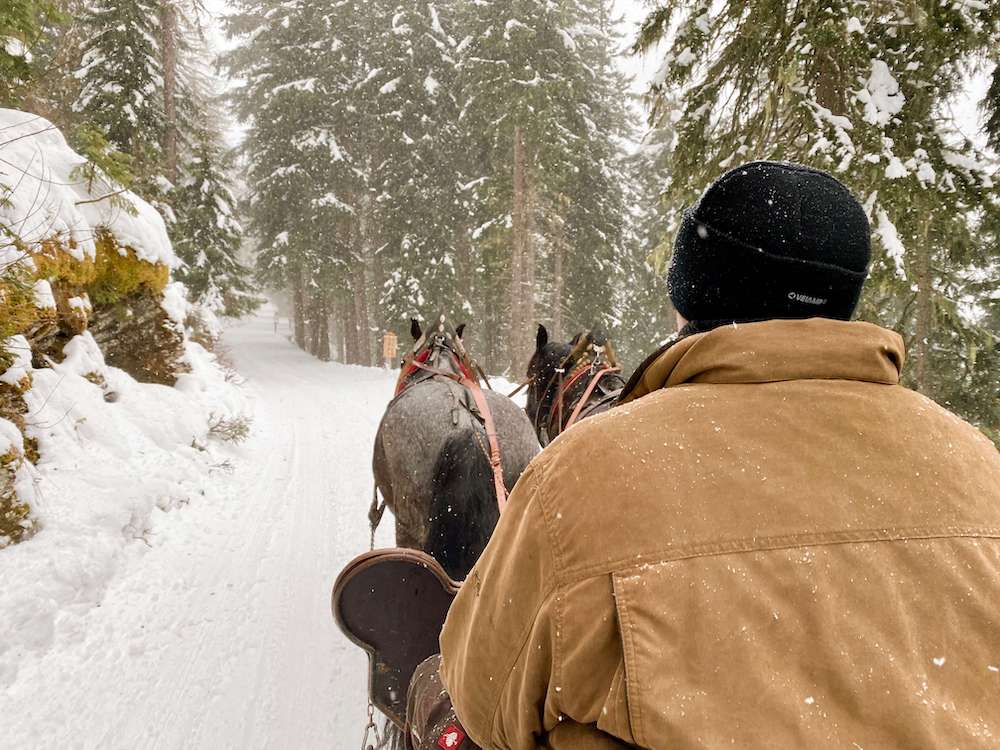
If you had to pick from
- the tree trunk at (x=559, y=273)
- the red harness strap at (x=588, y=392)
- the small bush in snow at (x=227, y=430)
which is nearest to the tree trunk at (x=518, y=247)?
the tree trunk at (x=559, y=273)

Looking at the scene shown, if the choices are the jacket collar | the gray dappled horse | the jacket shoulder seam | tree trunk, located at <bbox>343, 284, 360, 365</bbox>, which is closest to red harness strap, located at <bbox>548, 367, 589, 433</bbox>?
the gray dappled horse

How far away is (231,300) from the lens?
1719 centimetres

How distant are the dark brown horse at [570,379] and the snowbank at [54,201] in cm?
452

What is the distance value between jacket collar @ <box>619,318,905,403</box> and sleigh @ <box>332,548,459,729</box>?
1.78m

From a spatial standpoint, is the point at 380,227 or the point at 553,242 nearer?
the point at 553,242

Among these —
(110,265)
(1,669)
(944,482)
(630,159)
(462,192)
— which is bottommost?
(1,669)

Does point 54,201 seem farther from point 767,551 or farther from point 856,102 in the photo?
point 856,102

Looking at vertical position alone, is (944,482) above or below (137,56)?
below

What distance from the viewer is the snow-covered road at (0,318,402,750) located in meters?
3.08

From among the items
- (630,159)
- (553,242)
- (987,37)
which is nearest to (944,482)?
(987,37)

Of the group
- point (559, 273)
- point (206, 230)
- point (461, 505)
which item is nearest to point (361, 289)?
point (206, 230)

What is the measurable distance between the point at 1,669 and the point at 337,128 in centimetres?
1938

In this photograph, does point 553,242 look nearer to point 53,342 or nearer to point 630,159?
point 630,159

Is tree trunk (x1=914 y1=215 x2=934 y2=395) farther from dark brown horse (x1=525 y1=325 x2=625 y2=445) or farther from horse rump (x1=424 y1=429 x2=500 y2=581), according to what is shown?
horse rump (x1=424 y1=429 x2=500 y2=581)
